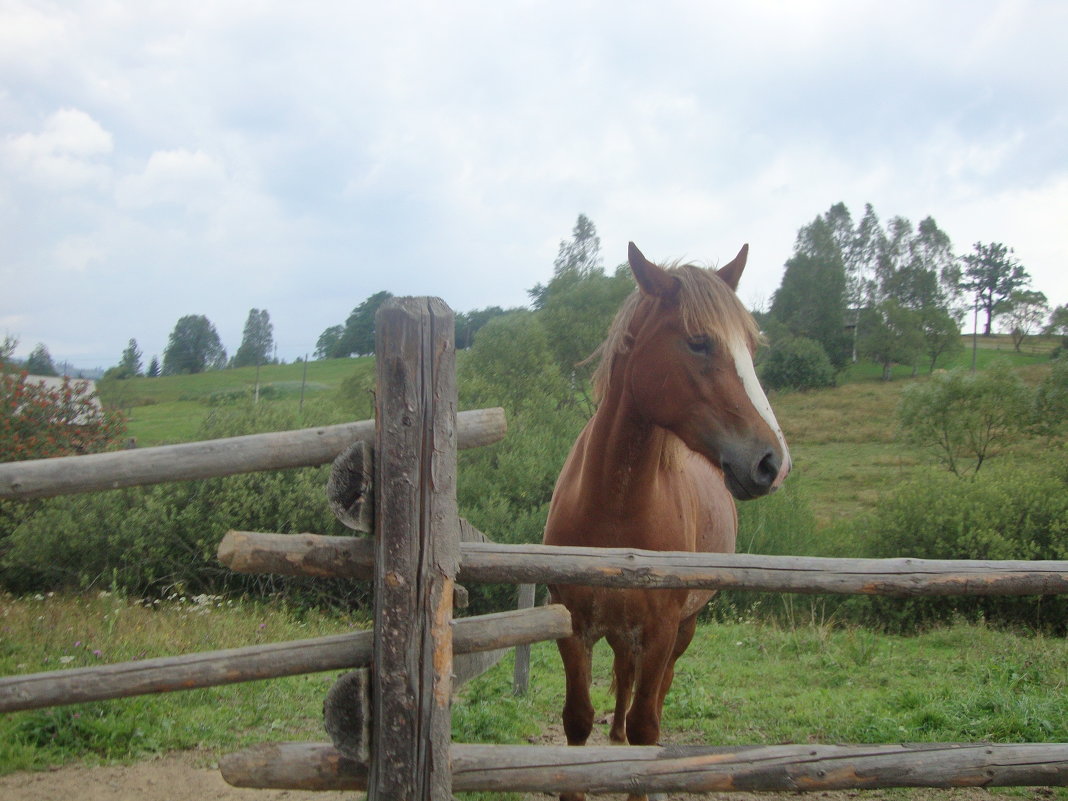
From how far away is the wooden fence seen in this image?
80.8 inches

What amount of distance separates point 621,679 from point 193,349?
41.5 metres

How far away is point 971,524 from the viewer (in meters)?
→ 15.4

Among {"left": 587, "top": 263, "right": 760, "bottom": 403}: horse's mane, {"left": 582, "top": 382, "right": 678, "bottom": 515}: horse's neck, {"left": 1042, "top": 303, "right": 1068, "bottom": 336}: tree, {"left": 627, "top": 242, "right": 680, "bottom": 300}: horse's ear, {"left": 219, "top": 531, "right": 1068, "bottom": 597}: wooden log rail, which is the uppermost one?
{"left": 1042, "top": 303, "right": 1068, "bottom": 336}: tree

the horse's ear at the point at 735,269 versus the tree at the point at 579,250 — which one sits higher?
the tree at the point at 579,250

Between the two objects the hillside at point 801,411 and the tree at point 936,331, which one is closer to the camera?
the hillside at point 801,411

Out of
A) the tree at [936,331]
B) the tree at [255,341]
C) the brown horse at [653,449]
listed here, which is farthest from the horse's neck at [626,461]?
the tree at [936,331]

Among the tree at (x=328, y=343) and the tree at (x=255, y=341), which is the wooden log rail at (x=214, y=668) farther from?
the tree at (x=328, y=343)

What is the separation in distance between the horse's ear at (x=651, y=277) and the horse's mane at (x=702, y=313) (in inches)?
1.1

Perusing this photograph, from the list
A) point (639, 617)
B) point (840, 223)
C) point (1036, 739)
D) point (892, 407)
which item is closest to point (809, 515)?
point (1036, 739)

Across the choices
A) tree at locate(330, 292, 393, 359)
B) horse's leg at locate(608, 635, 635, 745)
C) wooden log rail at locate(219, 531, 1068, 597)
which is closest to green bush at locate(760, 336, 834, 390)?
tree at locate(330, 292, 393, 359)

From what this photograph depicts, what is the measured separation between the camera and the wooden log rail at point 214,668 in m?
2.13

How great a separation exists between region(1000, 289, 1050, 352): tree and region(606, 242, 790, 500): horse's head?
63.3 m

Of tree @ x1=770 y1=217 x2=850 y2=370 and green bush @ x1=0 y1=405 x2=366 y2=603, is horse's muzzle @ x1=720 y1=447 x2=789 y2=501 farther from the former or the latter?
tree @ x1=770 y1=217 x2=850 y2=370

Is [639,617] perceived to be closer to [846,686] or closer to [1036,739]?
[1036,739]
